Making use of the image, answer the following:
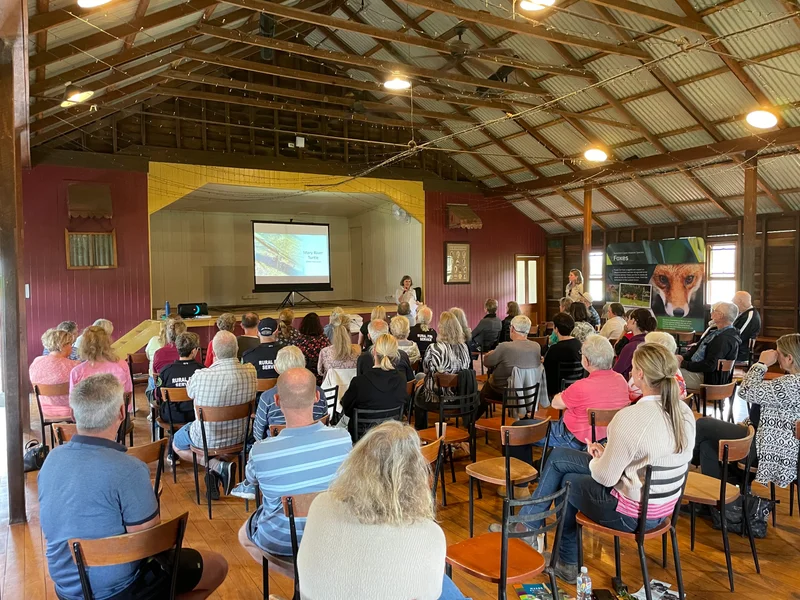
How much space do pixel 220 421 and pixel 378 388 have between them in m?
1.11

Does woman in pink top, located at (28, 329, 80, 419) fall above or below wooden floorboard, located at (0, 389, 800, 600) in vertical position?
above

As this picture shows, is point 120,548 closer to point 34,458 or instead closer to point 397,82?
point 34,458

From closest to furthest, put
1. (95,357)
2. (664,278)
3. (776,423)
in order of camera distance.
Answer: (776,423)
(95,357)
(664,278)

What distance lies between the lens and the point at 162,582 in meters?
2.24

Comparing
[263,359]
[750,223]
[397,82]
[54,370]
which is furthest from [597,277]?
[54,370]

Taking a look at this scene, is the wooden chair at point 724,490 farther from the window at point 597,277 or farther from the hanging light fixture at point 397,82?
the window at point 597,277

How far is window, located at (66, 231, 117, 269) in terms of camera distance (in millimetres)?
9719

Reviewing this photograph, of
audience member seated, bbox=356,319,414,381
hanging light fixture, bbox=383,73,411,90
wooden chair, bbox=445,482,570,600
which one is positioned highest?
hanging light fixture, bbox=383,73,411,90

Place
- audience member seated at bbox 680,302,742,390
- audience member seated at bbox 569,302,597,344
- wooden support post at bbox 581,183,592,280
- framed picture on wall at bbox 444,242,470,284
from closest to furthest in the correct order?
audience member seated at bbox 680,302,742,390 → audience member seated at bbox 569,302,597,344 → wooden support post at bbox 581,183,592,280 → framed picture on wall at bbox 444,242,470,284

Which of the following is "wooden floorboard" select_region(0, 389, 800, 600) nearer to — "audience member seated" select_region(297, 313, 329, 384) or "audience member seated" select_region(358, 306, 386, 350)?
"audience member seated" select_region(297, 313, 329, 384)

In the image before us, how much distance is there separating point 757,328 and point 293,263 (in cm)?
970

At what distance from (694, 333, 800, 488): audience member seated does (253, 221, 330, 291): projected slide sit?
11.0m

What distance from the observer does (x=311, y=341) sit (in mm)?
6062

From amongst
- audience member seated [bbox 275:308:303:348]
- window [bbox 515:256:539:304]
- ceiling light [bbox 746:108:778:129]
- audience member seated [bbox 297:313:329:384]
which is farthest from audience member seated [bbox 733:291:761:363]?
window [bbox 515:256:539:304]
